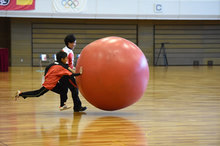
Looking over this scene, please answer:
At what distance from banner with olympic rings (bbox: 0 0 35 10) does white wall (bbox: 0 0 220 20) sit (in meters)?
0.26

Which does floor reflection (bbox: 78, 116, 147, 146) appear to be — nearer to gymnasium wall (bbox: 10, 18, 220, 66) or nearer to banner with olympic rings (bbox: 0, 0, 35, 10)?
banner with olympic rings (bbox: 0, 0, 35, 10)

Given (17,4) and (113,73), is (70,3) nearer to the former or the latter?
(17,4)

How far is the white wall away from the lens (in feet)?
53.0

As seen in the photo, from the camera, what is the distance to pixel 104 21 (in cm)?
1825

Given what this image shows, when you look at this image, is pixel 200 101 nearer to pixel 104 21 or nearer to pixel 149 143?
pixel 149 143

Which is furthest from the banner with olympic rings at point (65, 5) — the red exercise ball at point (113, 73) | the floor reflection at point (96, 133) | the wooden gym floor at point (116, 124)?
the floor reflection at point (96, 133)

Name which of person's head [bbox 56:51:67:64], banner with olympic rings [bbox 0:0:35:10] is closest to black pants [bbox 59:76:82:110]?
person's head [bbox 56:51:67:64]

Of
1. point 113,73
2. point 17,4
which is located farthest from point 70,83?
point 17,4

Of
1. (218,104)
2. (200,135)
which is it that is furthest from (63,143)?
(218,104)

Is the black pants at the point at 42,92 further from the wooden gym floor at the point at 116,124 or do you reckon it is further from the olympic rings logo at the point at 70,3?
the olympic rings logo at the point at 70,3

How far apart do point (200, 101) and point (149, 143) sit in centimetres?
310

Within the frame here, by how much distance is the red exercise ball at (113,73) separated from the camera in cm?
455

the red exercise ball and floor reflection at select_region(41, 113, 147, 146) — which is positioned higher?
the red exercise ball

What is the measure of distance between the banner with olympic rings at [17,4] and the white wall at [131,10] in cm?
26
